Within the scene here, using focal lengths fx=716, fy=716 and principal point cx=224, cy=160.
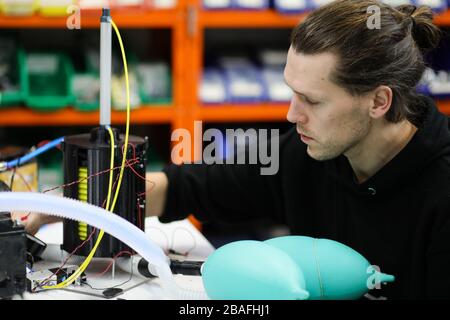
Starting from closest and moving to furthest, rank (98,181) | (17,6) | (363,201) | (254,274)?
(254,274) < (98,181) < (363,201) < (17,6)

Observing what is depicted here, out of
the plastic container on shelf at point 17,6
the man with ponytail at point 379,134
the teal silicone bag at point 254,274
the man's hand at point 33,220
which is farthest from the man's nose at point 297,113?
the plastic container on shelf at point 17,6

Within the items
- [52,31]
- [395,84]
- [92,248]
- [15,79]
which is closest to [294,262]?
[92,248]

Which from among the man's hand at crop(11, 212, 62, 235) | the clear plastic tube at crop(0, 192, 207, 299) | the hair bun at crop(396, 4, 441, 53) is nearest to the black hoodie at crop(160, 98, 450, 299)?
the hair bun at crop(396, 4, 441, 53)

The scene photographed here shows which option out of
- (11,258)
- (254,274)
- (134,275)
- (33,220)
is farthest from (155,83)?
(254,274)

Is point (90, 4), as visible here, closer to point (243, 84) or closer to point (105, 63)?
point (243, 84)

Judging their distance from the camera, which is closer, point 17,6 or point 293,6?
point 17,6

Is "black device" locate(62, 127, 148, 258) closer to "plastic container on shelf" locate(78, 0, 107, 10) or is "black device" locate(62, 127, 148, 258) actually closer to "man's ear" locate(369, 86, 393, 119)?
"man's ear" locate(369, 86, 393, 119)

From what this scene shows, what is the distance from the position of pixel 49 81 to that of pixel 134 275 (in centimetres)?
134

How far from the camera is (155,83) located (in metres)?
2.46
